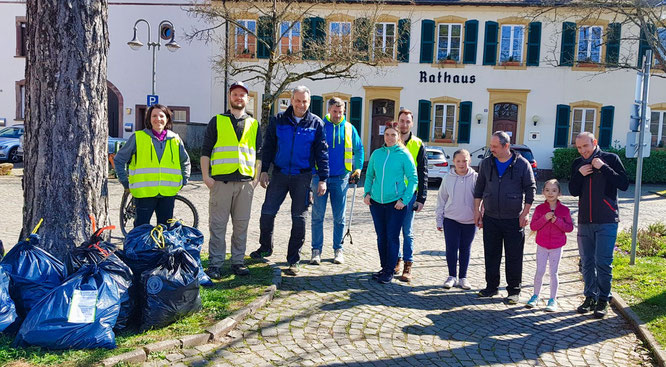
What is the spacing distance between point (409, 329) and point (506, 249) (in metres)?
1.62

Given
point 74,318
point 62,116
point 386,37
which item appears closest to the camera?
point 74,318

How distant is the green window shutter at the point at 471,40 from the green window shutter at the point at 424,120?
7.70 feet

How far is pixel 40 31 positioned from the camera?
A: 4781 mm

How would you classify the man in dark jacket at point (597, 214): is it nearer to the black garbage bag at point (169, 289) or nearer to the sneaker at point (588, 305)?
the sneaker at point (588, 305)

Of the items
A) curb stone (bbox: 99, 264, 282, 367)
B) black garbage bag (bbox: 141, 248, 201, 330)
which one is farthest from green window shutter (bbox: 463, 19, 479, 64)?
black garbage bag (bbox: 141, 248, 201, 330)

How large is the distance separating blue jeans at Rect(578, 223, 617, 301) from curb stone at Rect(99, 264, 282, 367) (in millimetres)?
3194

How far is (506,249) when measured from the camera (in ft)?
19.9

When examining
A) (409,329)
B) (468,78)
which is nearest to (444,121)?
(468,78)

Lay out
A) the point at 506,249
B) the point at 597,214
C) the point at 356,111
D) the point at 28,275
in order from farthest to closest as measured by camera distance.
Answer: the point at 356,111
the point at 506,249
the point at 597,214
the point at 28,275

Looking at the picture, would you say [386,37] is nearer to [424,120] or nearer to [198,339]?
[424,120]

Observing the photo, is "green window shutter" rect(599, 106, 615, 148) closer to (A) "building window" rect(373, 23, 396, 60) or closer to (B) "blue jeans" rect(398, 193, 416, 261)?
(A) "building window" rect(373, 23, 396, 60)

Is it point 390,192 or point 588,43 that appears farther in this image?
point 588,43

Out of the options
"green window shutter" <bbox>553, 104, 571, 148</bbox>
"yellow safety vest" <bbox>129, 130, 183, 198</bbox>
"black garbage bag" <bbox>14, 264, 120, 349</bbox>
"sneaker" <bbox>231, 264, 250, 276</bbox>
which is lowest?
"sneaker" <bbox>231, 264, 250, 276</bbox>

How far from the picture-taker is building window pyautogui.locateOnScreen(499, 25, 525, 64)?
23422 millimetres
